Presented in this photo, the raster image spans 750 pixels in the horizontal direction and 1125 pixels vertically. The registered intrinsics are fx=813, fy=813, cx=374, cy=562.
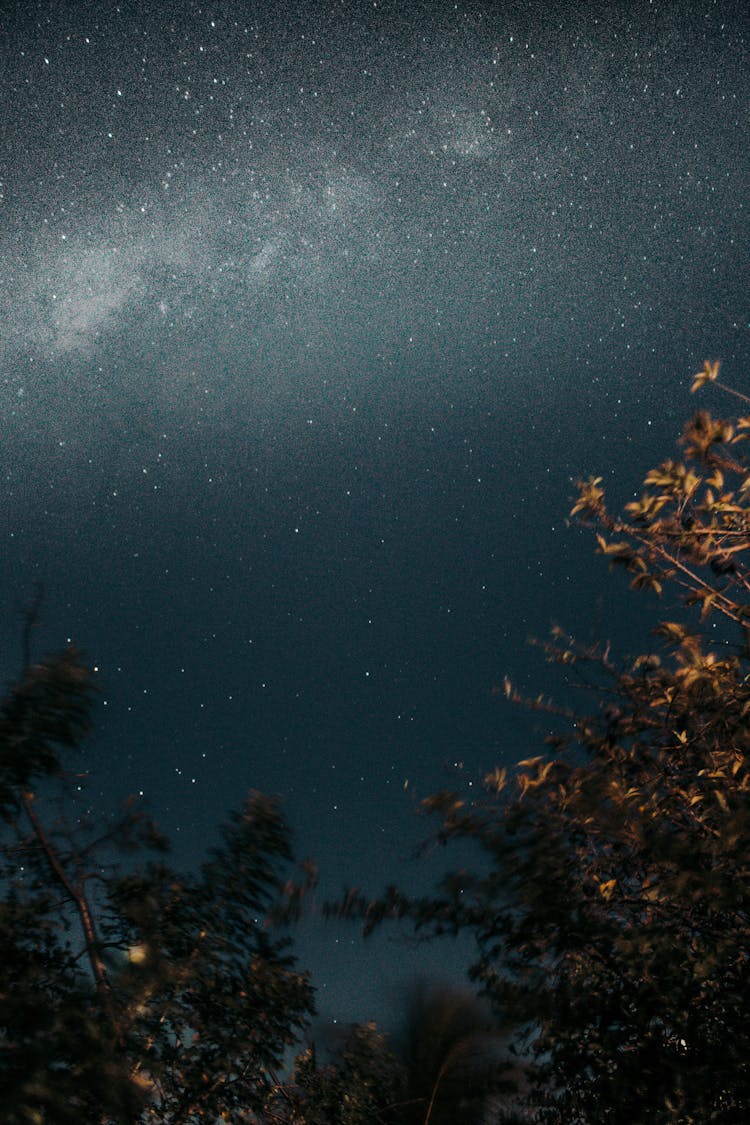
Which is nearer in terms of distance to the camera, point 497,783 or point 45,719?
point 45,719

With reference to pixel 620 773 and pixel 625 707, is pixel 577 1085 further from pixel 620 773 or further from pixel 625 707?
pixel 625 707

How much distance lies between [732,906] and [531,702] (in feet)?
4.36

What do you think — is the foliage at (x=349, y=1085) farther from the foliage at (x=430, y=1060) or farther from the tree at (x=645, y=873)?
the tree at (x=645, y=873)

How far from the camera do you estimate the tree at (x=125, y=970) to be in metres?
1.86

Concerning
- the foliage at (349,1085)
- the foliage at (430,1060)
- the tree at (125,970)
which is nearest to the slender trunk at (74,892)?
the tree at (125,970)

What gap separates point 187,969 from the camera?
264 cm

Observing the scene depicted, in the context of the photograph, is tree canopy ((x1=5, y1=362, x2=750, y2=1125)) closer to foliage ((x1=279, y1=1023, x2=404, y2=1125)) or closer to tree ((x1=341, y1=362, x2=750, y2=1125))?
tree ((x1=341, y1=362, x2=750, y2=1125))

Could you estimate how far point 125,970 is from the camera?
2326 mm

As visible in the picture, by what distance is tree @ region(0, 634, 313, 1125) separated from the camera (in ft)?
6.09

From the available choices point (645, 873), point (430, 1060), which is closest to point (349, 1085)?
point (430, 1060)

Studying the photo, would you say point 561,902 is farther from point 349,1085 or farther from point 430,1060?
point 430,1060

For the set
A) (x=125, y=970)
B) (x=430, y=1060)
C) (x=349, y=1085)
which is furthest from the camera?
(x=430, y=1060)

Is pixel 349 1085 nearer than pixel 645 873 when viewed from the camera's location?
No

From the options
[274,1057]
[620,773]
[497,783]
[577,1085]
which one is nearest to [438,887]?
[497,783]
